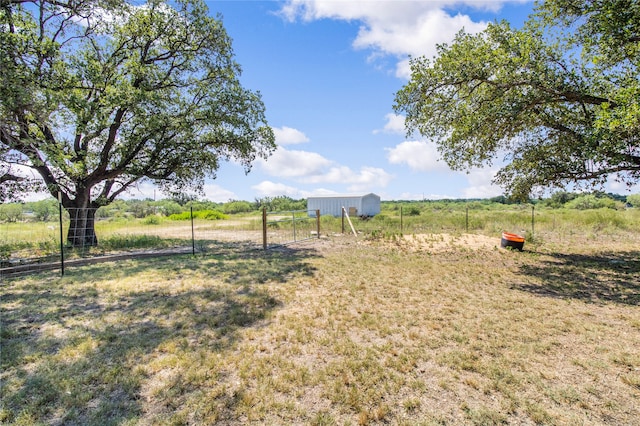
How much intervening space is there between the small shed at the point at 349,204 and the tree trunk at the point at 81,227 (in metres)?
18.6

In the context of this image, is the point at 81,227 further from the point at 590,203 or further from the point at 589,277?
the point at 590,203

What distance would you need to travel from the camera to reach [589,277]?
639cm

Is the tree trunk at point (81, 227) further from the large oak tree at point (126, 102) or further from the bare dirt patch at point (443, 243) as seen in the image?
the bare dirt patch at point (443, 243)

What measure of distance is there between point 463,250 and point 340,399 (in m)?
8.46

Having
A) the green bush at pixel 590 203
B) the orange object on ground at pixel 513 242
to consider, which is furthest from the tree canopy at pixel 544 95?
the green bush at pixel 590 203

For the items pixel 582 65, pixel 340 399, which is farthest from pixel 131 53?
pixel 582 65

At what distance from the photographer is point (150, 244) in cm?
1095

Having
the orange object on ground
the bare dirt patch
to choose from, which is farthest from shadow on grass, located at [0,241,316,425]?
the orange object on ground

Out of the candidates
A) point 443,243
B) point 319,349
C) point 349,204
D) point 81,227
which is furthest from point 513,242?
point 349,204

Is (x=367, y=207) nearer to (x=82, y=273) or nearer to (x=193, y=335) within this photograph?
(x=82, y=273)

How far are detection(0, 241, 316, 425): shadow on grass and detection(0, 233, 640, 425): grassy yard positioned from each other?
0.06 ft

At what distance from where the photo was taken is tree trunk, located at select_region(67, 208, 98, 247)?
9.02 metres

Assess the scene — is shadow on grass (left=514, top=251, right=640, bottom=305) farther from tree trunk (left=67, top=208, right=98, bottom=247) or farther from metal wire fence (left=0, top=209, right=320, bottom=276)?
tree trunk (left=67, top=208, right=98, bottom=247)

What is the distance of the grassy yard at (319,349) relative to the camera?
7.18ft
